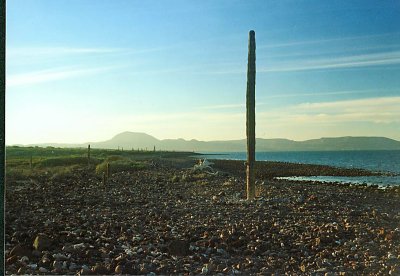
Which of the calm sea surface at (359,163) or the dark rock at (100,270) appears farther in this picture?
the calm sea surface at (359,163)

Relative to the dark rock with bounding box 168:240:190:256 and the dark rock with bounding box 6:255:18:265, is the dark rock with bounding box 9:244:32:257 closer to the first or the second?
the dark rock with bounding box 6:255:18:265

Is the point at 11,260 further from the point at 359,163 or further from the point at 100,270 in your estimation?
the point at 359,163

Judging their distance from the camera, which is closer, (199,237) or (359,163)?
(199,237)

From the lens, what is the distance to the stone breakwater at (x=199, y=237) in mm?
4582

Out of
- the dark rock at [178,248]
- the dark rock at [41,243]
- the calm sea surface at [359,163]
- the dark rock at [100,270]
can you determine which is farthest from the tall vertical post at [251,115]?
the calm sea surface at [359,163]

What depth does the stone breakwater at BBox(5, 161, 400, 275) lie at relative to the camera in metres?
4.58

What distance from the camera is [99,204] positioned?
8.88m

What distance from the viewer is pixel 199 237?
18.6 feet

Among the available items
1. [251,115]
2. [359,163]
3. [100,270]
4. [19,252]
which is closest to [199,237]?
[100,270]

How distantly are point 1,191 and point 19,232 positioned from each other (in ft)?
12.7

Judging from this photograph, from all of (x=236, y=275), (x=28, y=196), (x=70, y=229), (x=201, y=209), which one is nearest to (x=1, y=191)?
(x=236, y=275)

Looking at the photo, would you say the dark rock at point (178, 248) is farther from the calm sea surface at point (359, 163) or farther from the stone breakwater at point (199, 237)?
the calm sea surface at point (359, 163)

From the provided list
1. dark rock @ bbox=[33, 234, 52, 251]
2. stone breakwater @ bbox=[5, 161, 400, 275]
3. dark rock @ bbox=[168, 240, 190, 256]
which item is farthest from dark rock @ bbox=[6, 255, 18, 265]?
dark rock @ bbox=[168, 240, 190, 256]

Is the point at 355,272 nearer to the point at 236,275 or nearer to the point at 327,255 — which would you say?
the point at 327,255
